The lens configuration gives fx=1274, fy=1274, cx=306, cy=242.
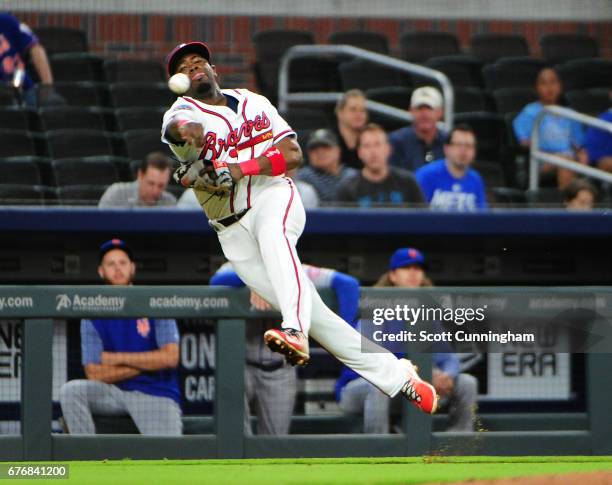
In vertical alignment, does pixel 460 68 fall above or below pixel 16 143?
above

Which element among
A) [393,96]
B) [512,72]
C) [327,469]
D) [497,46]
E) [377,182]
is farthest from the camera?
[497,46]

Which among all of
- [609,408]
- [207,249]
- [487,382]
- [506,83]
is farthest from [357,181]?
[506,83]

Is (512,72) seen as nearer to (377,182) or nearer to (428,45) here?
(428,45)

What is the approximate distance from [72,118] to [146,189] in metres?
1.34

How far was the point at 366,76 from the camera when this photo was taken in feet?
30.8

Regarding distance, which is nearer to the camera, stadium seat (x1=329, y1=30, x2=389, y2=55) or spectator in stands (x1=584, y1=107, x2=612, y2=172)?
spectator in stands (x1=584, y1=107, x2=612, y2=172)

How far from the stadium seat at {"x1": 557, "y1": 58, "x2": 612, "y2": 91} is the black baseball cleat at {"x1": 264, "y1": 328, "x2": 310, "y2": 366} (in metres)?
5.60

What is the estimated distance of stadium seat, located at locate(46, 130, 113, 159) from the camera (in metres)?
7.89

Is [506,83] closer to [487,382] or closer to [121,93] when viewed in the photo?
[121,93]

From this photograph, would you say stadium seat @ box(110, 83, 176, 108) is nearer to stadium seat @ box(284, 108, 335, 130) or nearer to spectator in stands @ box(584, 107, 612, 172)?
stadium seat @ box(284, 108, 335, 130)

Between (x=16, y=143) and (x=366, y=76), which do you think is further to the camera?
(x=366, y=76)

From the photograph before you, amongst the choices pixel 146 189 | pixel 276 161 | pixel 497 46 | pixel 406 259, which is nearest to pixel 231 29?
pixel 497 46

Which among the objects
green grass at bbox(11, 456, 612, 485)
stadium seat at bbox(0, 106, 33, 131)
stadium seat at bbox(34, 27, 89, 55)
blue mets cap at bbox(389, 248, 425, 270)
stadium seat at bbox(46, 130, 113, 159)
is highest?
stadium seat at bbox(34, 27, 89, 55)

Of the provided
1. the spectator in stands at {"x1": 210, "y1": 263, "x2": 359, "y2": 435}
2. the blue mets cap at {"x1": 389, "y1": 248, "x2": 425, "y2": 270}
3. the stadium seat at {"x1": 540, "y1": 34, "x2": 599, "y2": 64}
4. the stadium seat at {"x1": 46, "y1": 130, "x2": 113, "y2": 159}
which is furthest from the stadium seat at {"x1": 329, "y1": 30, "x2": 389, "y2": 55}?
the spectator in stands at {"x1": 210, "y1": 263, "x2": 359, "y2": 435}
